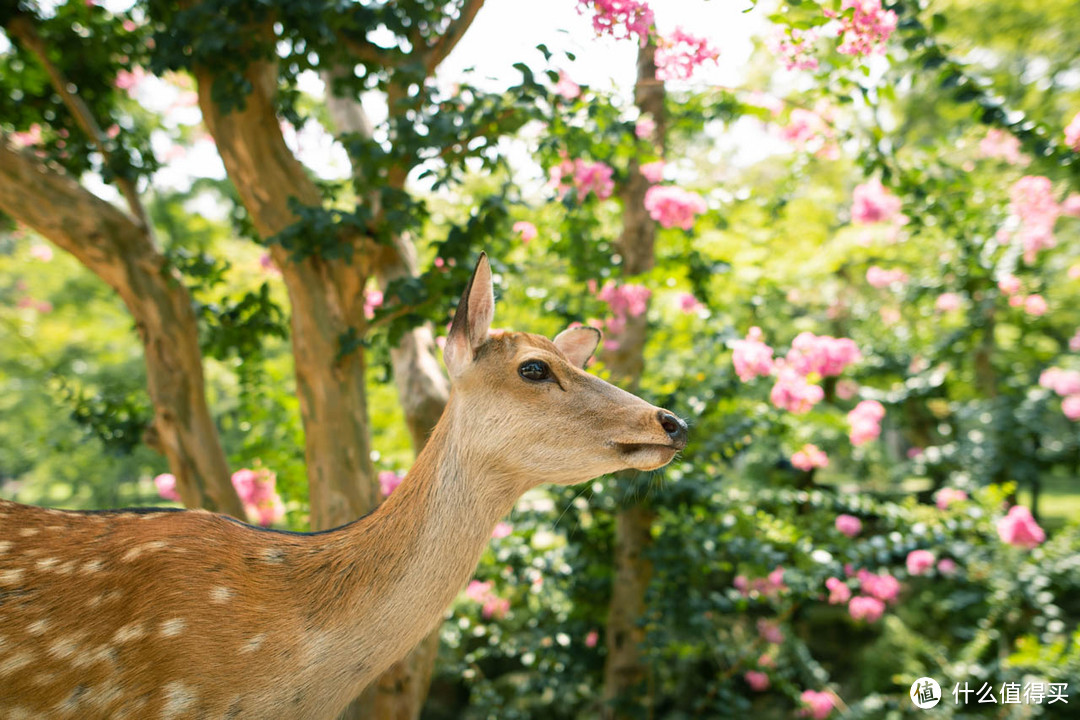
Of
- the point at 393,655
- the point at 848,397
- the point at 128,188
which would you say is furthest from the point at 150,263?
the point at 848,397

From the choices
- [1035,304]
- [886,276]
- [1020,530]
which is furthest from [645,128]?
[886,276]

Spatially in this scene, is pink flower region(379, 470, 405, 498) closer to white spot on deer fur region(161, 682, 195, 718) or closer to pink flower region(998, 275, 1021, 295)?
white spot on deer fur region(161, 682, 195, 718)

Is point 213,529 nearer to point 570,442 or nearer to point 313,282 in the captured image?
point 570,442

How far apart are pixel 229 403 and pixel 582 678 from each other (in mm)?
5299

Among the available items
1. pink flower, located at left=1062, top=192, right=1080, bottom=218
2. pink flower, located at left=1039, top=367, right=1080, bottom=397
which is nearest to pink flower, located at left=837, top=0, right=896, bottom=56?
pink flower, located at left=1062, top=192, right=1080, bottom=218

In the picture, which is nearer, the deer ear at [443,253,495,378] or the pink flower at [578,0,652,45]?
the deer ear at [443,253,495,378]

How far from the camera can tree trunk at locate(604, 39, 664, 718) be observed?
173 inches

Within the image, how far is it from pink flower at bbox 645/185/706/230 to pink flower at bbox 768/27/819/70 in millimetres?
1197

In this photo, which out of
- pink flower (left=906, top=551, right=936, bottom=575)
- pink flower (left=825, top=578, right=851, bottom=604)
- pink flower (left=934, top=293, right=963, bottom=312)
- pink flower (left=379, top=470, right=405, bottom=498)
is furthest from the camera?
pink flower (left=934, top=293, right=963, bottom=312)

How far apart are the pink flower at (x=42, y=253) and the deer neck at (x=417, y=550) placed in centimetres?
802

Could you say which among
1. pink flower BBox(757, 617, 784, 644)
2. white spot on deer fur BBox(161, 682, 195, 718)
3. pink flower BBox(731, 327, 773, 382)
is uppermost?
pink flower BBox(731, 327, 773, 382)

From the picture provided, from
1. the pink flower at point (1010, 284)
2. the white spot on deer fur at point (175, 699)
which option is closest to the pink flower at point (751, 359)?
the white spot on deer fur at point (175, 699)

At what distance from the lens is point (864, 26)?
2.43 metres

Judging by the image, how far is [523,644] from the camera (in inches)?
179
